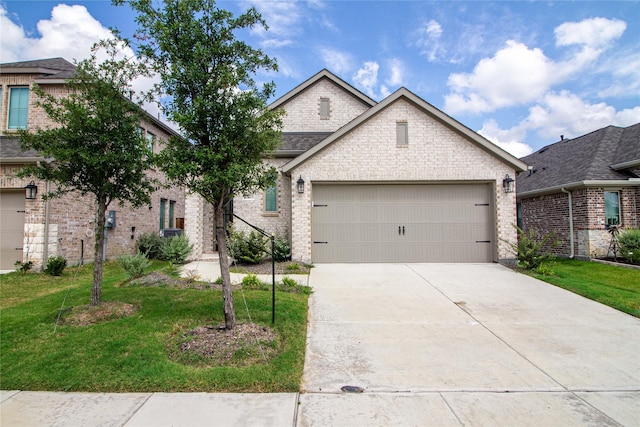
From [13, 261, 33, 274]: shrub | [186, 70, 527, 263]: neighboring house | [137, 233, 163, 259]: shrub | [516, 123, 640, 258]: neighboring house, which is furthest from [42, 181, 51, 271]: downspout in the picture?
[516, 123, 640, 258]: neighboring house

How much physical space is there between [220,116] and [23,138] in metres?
3.47

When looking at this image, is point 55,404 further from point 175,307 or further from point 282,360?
point 175,307

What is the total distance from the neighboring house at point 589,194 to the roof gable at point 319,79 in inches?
330

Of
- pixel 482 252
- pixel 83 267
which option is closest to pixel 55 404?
pixel 83 267

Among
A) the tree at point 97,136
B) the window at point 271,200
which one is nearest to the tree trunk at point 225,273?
the tree at point 97,136

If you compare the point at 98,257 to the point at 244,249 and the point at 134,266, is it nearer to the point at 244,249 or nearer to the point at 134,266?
the point at 134,266

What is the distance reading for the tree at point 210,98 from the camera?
4320mm

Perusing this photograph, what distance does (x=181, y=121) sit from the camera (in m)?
4.20

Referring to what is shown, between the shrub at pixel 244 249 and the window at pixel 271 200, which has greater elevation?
the window at pixel 271 200

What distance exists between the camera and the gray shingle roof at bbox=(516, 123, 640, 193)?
12531 mm

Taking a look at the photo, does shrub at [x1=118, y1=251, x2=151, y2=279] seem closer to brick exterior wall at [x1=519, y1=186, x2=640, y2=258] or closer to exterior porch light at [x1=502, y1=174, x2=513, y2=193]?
exterior porch light at [x1=502, y1=174, x2=513, y2=193]

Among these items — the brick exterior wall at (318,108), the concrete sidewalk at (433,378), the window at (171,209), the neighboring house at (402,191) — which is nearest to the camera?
the concrete sidewalk at (433,378)

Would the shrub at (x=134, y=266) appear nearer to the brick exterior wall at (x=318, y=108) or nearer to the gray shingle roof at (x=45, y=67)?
the gray shingle roof at (x=45, y=67)

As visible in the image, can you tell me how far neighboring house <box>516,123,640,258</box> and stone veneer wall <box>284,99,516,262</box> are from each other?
4.16m
